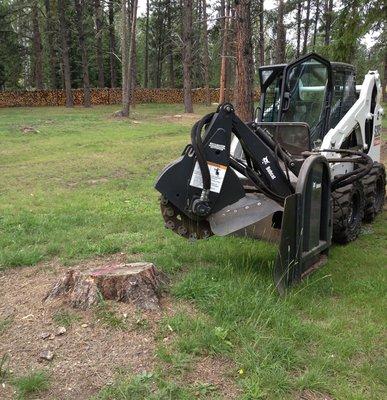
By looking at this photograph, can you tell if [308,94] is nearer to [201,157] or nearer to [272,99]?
[272,99]

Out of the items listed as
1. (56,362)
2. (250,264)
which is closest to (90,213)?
(250,264)

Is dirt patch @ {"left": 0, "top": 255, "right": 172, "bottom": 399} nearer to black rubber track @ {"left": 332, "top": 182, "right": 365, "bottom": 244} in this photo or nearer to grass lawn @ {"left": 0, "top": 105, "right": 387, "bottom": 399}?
grass lawn @ {"left": 0, "top": 105, "right": 387, "bottom": 399}

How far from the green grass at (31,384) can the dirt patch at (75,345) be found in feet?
0.15

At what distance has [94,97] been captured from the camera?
40.4 m

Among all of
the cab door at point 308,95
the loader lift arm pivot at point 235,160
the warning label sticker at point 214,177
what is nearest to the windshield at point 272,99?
the cab door at point 308,95

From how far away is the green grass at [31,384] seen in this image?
10.2 feet

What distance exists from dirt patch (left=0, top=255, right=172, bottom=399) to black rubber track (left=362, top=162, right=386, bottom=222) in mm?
4317

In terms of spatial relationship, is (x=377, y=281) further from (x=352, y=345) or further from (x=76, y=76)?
(x=76, y=76)

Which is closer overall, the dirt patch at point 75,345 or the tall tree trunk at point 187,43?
the dirt patch at point 75,345

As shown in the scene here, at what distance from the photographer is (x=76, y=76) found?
153ft

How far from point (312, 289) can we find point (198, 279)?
3.59 ft

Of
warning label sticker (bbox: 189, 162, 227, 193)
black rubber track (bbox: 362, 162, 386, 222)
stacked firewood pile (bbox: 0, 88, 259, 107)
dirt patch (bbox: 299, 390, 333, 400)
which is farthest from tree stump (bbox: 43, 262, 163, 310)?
stacked firewood pile (bbox: 0, 88, 259, 107)

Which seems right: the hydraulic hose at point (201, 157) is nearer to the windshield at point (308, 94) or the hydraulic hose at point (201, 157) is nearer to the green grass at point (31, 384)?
the green grass at point (31, 384)

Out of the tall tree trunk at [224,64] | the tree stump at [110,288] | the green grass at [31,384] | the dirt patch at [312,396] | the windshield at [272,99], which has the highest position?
the tall tree trunk at [224,64]
